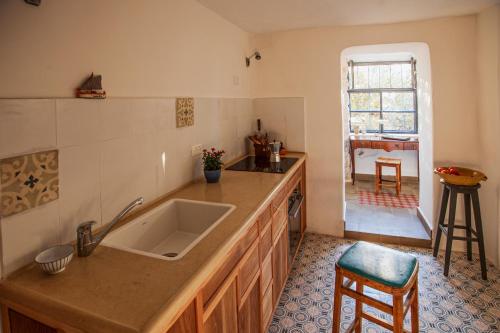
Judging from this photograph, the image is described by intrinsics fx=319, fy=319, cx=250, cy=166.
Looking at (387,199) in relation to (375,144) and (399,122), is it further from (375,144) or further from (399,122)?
(399,122)

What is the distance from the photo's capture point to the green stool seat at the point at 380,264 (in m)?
1.52

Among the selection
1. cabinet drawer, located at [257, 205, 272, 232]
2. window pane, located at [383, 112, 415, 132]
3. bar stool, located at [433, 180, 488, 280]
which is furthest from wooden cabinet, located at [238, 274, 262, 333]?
window pane, located at [383, 112, 415, 132]

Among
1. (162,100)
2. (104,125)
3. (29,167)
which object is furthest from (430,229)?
(29,167)

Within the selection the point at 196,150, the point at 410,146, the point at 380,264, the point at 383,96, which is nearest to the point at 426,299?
the point at 380,264

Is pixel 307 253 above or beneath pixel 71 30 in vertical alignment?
beneath

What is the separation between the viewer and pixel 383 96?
568cm

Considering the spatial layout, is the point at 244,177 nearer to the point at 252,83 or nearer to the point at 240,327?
the point at 240,327

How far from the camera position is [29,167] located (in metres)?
1.06

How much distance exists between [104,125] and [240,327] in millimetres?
1086

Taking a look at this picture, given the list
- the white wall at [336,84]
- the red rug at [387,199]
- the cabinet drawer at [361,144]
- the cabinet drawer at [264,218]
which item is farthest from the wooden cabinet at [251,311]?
the cabinet drawer at [361,144]

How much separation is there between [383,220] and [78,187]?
11.0 ft

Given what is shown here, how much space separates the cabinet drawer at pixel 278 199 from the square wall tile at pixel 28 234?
118cm

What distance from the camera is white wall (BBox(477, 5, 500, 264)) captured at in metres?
2.50

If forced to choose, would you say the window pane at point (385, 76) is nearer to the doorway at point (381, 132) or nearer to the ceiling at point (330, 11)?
the doorway at point (381, 132)
